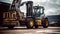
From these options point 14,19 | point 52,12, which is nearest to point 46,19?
point 52,12

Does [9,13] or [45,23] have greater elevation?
[9,13]

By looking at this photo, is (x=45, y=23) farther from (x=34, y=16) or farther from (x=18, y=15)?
(x=18, y=15)

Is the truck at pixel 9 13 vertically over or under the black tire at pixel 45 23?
over

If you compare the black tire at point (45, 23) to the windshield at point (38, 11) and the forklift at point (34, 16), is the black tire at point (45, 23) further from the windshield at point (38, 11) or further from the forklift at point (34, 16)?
the windshield at point (38, 11)

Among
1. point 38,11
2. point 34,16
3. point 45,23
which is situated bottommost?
point 45,23

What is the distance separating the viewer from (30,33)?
510cm

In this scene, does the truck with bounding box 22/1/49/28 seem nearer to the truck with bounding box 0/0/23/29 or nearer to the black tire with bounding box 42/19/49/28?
the black tire with bounding box 42/19/49/28

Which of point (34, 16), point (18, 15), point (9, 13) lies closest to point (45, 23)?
point (34, 16)

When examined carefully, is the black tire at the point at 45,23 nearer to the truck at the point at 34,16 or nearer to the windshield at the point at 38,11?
the truck at the point at 34,16

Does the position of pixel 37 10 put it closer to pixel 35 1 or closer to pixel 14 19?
pixel 35 1

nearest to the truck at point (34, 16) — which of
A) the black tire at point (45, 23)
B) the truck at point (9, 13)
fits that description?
the black tire at point (45, 23)

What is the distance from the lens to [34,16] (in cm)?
520

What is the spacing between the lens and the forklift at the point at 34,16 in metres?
5.18

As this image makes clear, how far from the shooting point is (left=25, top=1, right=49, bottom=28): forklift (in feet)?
17.0
